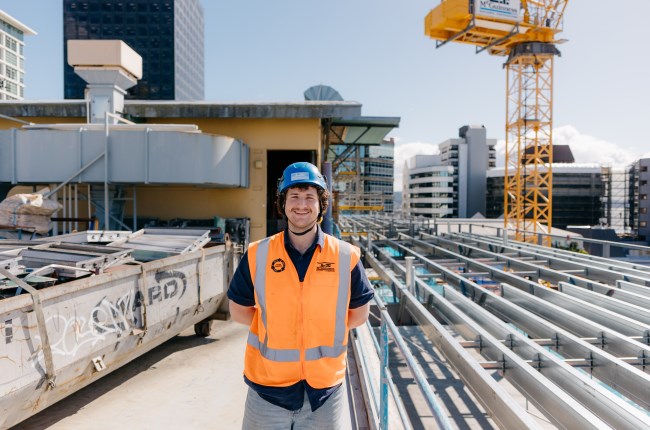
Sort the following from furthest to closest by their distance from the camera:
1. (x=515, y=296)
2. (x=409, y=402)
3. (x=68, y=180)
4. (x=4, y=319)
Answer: (x=68, y=180), (x=409, y=402), (x=515, y=296), (x=4, y=319)

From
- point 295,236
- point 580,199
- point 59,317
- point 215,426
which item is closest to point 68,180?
point 59,317

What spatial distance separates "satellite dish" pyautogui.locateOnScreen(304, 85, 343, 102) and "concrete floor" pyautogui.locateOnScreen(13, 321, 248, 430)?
14.5m

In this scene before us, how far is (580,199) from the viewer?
88.1m

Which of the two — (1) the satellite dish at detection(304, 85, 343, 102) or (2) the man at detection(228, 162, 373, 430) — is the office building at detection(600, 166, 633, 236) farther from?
(2) the man at detection(228, 162, 373, 430)

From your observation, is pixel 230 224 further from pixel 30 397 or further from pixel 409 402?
pixel 30 397

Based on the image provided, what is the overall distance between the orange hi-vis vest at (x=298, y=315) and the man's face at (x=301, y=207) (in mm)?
196

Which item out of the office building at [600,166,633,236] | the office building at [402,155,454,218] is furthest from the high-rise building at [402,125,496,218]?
the office building at [600,166,633,236]

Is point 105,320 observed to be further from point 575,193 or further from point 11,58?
point 11,58

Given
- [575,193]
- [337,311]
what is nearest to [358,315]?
[337,311]

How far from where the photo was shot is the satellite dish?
19750 mm

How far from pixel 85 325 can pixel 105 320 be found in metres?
0.32

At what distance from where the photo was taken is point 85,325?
192 inches

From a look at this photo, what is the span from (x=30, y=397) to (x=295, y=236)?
11.3 feet

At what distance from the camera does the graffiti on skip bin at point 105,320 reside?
176 inches
